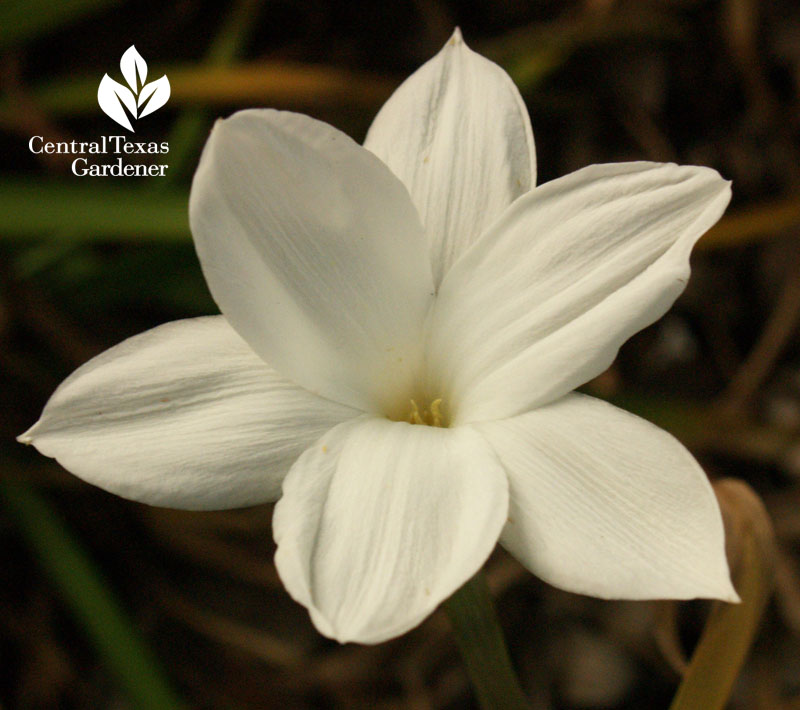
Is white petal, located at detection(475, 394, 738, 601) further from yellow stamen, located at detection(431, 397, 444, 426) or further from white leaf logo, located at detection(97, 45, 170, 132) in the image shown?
white leaf logo, located at detection(97, 45, 170, 132)

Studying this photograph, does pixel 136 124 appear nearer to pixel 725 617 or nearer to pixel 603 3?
pixel 603 3

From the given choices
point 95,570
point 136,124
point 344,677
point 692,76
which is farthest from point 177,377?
point 692,76

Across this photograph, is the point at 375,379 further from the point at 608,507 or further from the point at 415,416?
the point at 608,507

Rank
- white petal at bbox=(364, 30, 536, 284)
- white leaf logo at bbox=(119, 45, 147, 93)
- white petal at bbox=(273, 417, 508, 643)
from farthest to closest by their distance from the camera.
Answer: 1. white leaf logo at bbox=(119, 45, 147, 93)
2. white petal at bbox=(364, 30, 536, 284)
3. white petal at bbox=(273, 417, 508, 643)

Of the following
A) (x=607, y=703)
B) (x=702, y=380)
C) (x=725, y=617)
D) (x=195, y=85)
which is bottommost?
(x=607, y=703)

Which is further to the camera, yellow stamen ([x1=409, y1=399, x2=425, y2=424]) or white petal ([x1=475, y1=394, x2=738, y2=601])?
yellow stamen ([x1=409, y1=399, x2=425, y2=424])

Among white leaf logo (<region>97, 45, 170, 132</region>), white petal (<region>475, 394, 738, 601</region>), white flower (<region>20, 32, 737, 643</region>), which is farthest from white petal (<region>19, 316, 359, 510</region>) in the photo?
white leaf logo (<region>97, 45, 170, 132</region>)

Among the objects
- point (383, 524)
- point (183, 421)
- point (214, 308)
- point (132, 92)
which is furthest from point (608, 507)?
point (132, 92)
